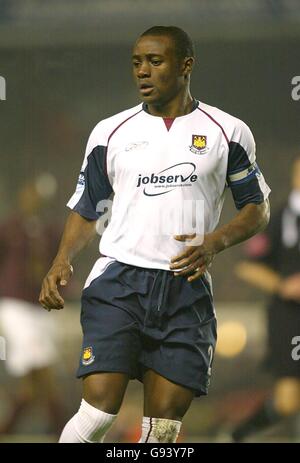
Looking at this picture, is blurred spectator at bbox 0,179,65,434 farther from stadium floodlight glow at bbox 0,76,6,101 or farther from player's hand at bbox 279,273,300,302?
player's hand at bbox 279,273,300,302

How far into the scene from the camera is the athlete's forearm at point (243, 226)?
427cm

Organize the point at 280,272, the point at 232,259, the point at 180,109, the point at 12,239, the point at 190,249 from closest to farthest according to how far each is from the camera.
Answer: the point at 190,249, the point at 180,109, the point at 280,272, the point at 12,239, the point at 232,259

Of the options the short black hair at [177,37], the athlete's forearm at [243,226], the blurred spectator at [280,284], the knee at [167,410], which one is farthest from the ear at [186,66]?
the blurred spectator at [280,284]

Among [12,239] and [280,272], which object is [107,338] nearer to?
[280,272]

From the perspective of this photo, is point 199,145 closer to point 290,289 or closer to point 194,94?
point 290,289

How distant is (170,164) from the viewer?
436cm

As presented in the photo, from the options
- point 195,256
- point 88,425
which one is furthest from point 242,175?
point 88,425

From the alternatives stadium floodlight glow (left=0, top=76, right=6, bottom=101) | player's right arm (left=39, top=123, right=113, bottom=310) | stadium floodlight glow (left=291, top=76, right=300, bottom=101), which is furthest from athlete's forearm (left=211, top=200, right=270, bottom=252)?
stadium floodlight glow (left=291, top=76, right=300, bottom=101)

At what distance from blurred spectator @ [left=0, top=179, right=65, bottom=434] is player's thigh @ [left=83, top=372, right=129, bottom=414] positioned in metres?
3.59

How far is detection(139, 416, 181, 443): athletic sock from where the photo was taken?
4.23 metres

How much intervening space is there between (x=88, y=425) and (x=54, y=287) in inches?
18.5

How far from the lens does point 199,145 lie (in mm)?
4379

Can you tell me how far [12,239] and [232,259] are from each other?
5.01ft
